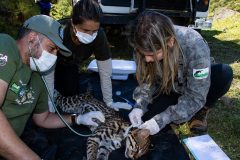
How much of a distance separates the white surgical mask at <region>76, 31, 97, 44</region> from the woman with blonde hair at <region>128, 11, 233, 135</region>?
0.63m

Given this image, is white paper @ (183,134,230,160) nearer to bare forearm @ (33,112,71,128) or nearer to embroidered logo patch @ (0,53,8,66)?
bare forearm @ (33,112,71,128)

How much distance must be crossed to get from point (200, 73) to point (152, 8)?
4.37 m

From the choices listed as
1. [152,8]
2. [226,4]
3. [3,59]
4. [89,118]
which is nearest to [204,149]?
[89,118]

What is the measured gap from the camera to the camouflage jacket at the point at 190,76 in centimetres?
322

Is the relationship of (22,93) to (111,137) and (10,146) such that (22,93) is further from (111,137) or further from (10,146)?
(111,137)

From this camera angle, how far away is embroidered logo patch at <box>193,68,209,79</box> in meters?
3.22

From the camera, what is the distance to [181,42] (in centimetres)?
327

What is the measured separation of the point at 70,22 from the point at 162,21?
4.04ft

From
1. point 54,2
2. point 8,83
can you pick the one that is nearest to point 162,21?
point 8,83

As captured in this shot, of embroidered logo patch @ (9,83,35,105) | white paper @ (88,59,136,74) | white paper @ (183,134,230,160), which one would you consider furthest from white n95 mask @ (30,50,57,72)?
white paper @ (88,59,136,74)

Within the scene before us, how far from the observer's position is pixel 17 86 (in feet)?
9.30

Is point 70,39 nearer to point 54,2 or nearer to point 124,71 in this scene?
point 124,71

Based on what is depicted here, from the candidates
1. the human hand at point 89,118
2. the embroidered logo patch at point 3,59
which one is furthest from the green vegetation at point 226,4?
the embroidered logo patch at point 3,59

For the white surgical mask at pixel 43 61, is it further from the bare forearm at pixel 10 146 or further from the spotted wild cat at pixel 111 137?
the spotted wild cat at pixel 111 137
